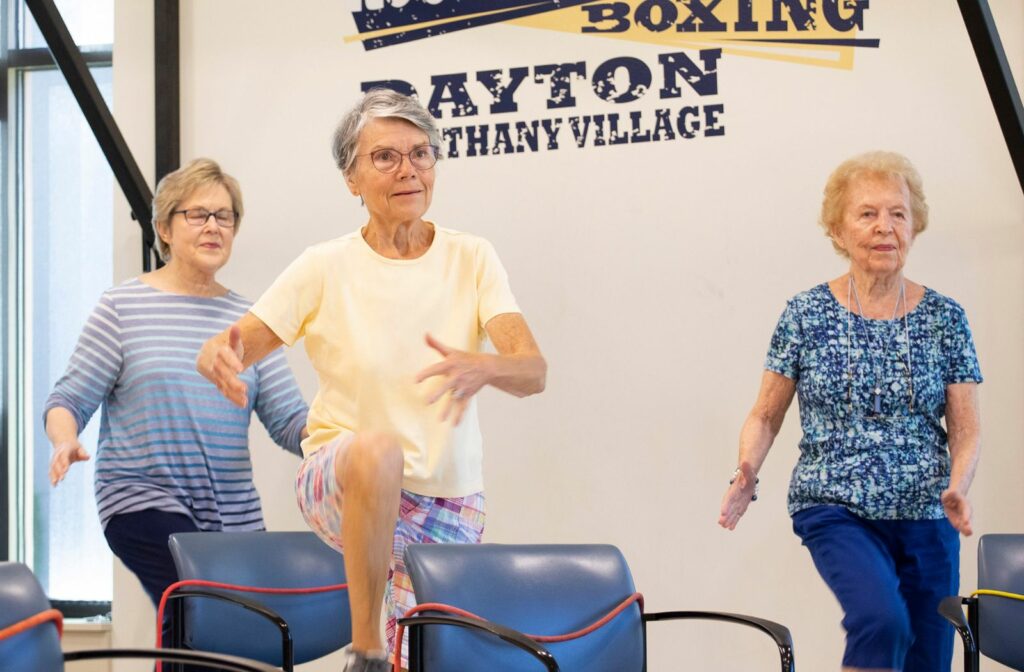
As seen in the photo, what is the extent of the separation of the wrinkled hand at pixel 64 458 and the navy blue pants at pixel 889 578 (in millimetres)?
1898

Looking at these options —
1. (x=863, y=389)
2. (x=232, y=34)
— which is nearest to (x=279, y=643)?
(x=863, y=389)

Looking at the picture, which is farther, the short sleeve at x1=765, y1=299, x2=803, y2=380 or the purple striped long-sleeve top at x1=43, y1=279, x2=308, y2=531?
the purple striped long-sleeve top at x1=43, y1=279, x2=308, y2=531

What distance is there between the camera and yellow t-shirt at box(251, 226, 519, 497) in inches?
104

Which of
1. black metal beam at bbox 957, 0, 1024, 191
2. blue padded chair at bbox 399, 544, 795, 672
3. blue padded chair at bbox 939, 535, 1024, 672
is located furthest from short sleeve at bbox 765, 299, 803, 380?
black metal beam at bbox 957, 0, 1024, 191

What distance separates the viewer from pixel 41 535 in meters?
4.92

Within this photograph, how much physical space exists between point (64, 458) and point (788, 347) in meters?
1.94

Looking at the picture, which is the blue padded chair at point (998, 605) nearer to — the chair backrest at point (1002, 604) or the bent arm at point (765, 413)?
the chair backrest at point (1002, 604)

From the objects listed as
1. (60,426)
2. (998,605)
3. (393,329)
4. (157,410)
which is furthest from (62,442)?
(998,605)

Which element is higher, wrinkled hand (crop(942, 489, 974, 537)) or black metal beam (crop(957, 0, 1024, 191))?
black metal beam (crop(957, 0, 1024, 191))

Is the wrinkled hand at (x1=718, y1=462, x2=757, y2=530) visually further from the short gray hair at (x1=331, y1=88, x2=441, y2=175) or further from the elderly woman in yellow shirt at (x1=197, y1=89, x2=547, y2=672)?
the short gray hair at (x1=331, y1=88, x2=441, y2=175)

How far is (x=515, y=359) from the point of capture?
252 cm

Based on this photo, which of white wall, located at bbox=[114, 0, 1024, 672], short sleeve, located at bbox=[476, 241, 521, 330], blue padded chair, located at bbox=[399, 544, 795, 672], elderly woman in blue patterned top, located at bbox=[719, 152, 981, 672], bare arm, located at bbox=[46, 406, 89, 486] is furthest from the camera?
white wall, located at bbox=[114, 0, 1024, 672]

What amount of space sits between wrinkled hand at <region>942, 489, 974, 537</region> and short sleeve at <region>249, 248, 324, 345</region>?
1557 mm

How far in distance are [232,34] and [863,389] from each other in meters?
2.87
